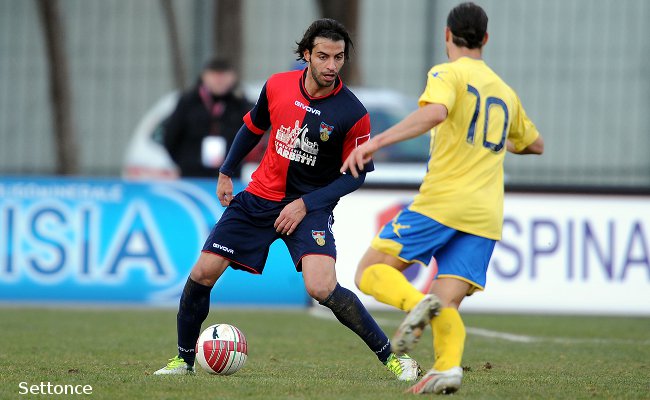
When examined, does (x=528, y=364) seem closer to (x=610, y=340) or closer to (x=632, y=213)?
(x=610, y=340)

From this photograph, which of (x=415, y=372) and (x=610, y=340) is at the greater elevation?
(x=415, y=372)

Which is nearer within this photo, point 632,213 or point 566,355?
point 566,355

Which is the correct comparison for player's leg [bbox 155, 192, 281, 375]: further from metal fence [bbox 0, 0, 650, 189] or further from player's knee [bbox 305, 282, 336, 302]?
metal fence [bbox 0, 0, 650, 189]

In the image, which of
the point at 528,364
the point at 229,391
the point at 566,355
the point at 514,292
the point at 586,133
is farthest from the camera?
the point at 586,133

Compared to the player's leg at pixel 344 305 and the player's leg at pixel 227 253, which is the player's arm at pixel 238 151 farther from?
the player's leg at pixel 344 305

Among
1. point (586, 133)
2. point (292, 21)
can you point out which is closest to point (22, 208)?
point (292, 21)

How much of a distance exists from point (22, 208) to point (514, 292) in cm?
488

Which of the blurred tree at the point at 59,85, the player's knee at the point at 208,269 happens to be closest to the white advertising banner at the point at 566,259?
the player's knee at the point at 208,269

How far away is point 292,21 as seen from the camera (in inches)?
786

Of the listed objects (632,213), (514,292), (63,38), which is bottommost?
(514,292)

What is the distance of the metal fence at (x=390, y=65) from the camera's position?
19.0m

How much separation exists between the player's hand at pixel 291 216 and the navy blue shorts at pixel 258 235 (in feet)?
0.17

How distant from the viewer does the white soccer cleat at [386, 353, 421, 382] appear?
23.6 ft

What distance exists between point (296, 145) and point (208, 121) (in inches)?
238
